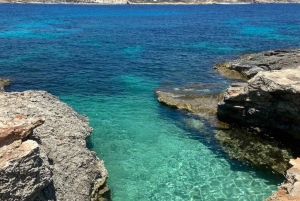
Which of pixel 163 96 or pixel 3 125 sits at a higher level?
pixel 3 125

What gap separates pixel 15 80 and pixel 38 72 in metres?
5.03

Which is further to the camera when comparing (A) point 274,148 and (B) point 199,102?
(B) point 199,102

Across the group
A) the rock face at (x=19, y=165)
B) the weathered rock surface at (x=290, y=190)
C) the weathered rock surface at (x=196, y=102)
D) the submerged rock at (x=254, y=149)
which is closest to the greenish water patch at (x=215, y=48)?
the weathered rock surface at (x=196, y=102)

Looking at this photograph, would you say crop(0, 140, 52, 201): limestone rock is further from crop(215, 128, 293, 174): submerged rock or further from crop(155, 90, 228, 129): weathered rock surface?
crop(155, 90, 228, 129): weathered rock surface

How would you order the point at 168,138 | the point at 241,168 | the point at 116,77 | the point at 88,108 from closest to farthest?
the point at 241,168 → the point at 168,138 → the point at 88,108 → the point at 116,77

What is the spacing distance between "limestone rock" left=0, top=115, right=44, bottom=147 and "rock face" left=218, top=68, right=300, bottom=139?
66.0ft

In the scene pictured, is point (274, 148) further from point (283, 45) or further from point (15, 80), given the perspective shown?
point (283, 45)

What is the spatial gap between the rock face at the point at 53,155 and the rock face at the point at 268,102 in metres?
14.6

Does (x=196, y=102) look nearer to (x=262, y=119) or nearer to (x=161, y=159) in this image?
(x=262, y=119)

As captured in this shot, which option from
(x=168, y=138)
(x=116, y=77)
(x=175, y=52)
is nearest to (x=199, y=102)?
(x=168, y=138)

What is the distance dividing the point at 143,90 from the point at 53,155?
2335 centimetres

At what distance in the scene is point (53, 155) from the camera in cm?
2056

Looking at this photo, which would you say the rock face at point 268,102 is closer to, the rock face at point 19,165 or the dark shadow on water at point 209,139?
the dark shadow on water at point 209,139

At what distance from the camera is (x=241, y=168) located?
25000mm
